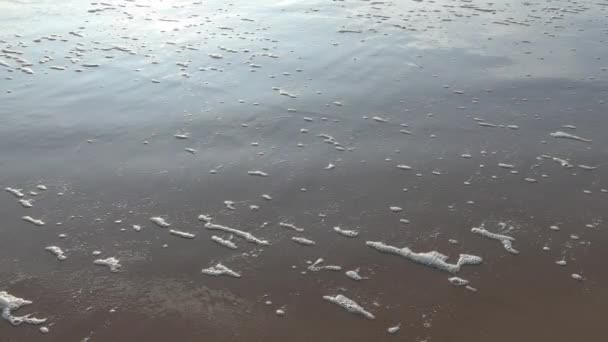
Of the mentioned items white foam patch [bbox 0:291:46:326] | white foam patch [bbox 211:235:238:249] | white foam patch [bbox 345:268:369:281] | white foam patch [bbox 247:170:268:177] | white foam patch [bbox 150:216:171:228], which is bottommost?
white foam patch [bbox 0:291:46:326]

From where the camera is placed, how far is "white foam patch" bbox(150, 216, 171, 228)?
5152 mm

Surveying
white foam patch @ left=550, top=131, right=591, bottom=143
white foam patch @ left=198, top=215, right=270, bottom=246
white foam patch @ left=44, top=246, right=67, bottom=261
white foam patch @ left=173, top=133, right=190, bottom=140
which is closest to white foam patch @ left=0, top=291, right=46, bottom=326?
white foam patch @ left=44, top=246, right=67, bottom=261

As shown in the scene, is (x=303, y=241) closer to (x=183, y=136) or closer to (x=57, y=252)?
(x=57, y=252)

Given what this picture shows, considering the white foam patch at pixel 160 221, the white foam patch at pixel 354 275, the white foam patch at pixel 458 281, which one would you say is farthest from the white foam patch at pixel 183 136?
the white foam patch at pixel 458 281

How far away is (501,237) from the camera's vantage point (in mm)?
4977

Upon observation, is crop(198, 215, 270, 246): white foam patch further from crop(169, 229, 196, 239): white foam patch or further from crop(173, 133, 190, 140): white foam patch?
crop(173, 133, 190, 140): white foam patch

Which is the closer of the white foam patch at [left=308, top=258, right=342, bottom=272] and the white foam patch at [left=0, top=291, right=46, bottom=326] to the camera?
the white foam patch at [left=0, top=291, right=46, bottom=326]

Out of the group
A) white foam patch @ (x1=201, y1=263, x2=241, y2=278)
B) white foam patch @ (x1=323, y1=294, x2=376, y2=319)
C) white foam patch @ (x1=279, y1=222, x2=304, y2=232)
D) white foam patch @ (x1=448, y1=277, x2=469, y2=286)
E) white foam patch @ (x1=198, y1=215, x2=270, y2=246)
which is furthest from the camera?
white foam patch @ (x1=279, y1=222, x2=304, y2=232)

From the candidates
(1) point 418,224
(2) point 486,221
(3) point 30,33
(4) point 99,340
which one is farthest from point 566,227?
(3) point 30,33

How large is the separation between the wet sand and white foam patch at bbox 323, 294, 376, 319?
52 millimetres

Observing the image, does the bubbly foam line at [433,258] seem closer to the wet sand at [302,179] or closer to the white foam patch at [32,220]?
the wet sand at [302,179]

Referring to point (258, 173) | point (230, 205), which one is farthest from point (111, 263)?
point (258, 173)

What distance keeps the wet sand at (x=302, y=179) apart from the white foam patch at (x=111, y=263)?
0.05 meters

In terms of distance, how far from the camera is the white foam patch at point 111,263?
14.9ft
